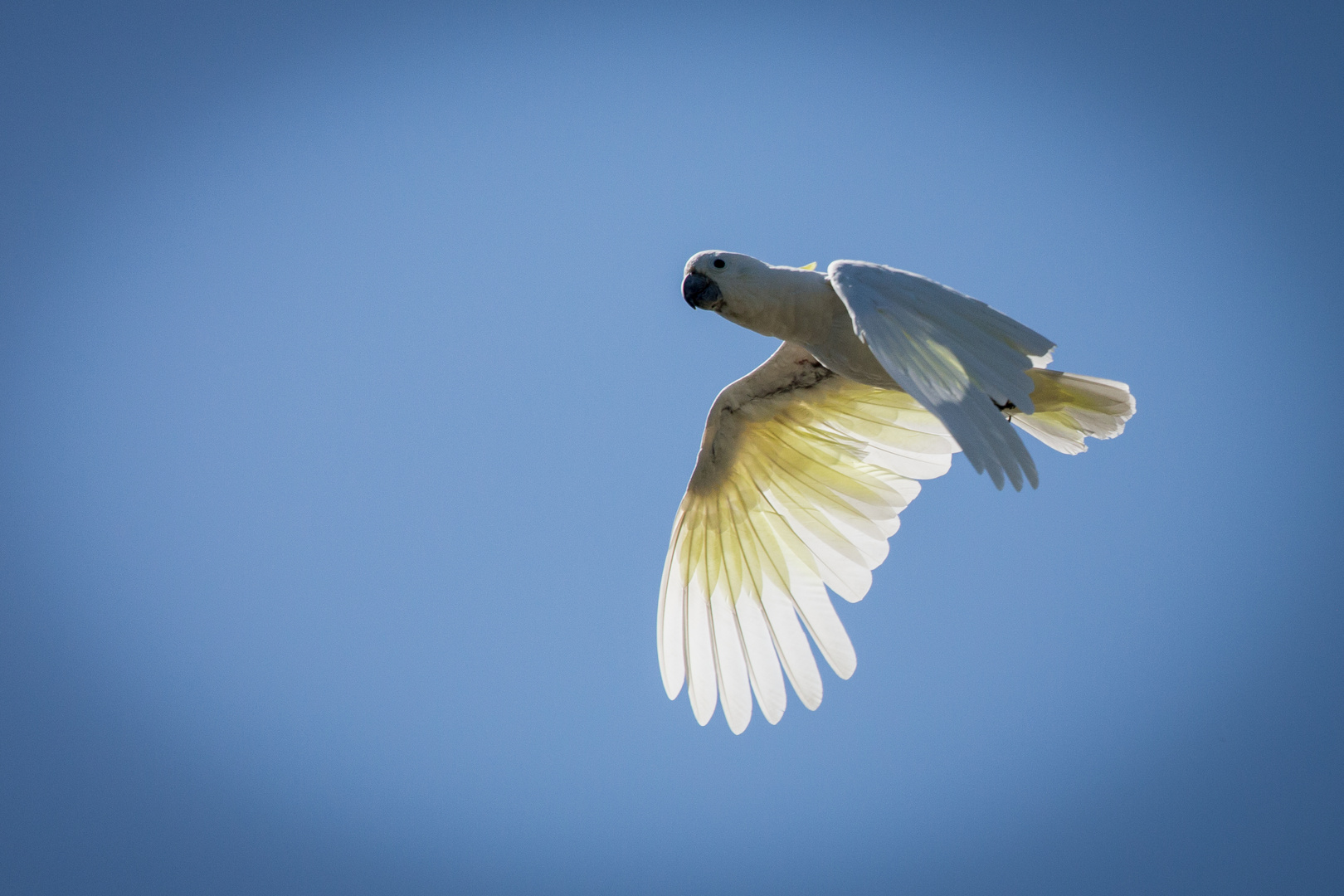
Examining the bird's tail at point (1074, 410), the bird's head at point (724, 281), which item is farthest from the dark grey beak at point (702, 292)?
the bird's tail at point (1074, 410)

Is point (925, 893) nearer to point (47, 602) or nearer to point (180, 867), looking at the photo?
point (180, 867)

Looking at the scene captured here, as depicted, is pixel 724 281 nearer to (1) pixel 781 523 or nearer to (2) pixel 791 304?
(2) pixel 791 304

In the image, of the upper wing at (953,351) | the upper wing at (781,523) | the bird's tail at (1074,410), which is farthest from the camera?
the upper wing at (781,523)

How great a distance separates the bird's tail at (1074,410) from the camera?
152 inches

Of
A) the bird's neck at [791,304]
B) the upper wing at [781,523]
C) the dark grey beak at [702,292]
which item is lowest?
the upper wing at [781,523]

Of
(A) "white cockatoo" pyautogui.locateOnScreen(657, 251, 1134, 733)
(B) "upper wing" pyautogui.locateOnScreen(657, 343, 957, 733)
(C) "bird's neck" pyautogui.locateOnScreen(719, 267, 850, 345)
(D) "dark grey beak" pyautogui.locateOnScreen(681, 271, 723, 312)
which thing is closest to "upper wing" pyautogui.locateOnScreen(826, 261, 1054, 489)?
(A) "white cockatoo" pyautogui.locateOnScreen(657, 251, 1134, 733)

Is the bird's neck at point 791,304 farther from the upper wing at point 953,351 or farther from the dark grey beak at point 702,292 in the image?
the upper wing at point 953,351

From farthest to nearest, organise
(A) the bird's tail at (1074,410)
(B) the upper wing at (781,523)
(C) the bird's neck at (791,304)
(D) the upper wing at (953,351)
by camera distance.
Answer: (B) the upper wing at (781,523), (A) the bird's tail at (1074,410), (C) the bird's neck at (791,304), (D) the upper wing at (953,351)

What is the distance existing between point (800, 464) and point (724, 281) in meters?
1.11

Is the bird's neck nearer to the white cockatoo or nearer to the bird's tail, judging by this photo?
the white cockatoo

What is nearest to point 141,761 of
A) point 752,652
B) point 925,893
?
point 925,893

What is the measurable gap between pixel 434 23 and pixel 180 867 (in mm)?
23752

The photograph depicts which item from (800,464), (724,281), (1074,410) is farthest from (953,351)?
(800,464)

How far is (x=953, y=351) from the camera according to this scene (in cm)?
294
